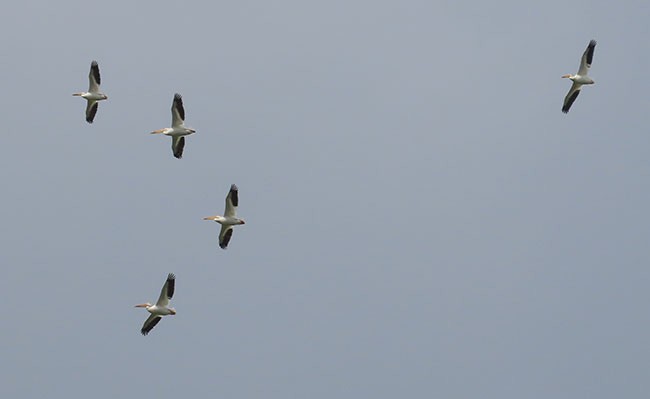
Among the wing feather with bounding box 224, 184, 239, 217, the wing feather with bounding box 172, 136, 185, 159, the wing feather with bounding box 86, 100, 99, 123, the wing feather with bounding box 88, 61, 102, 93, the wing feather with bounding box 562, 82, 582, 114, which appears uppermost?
the wing feather with bounding box 562, 82, 582, 114

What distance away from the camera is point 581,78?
63.8 metres

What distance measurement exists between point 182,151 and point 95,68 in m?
5.11

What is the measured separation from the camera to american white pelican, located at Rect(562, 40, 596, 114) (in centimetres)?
6319

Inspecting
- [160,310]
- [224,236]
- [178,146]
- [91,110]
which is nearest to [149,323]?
[160,310]

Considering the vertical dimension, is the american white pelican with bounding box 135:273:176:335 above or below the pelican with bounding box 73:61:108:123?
below

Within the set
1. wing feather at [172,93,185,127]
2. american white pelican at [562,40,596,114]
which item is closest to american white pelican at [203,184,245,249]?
wing feather at [172,93,185,127]

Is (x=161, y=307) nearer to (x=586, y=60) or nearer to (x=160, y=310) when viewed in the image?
(x=160, y=310)

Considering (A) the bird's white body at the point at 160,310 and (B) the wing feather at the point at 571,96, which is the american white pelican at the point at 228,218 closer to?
(A) the bird's white body at the point at 160,310

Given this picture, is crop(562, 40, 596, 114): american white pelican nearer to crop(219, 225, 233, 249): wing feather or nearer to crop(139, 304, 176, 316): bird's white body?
crop(219, 225, 233, 249): wing feather

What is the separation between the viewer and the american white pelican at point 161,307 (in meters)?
59.5

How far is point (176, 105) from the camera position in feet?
202

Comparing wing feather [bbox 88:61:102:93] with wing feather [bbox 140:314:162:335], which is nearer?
wing feather [bbox 140:314:162:335]

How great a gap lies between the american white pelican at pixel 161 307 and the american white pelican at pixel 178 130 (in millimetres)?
5594

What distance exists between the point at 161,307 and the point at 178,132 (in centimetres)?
694
